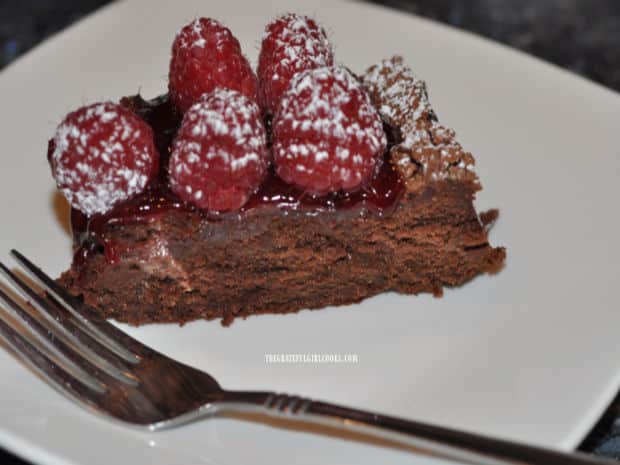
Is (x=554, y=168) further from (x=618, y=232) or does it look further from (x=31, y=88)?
(x=31, y=88)

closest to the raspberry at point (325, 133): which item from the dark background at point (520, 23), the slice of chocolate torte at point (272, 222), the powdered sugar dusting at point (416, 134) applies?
the slice of chocolate torte at point (272, 222)

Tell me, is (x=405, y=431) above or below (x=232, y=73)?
below

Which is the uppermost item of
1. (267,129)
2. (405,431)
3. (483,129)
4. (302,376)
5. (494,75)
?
(494,75)

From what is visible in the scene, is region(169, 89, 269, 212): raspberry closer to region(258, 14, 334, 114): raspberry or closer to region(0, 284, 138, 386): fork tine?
region(258, 14, 334, 114): raspberry

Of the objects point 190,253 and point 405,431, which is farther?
point 190,253

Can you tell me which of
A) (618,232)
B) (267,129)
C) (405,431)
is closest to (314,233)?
(267,129)

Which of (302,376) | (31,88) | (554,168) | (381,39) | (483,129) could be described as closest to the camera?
(302,376)

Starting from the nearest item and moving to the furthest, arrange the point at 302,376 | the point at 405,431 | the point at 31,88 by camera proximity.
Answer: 1. the point at 405,431
2. the point at 302,376
3. the point at 31,88

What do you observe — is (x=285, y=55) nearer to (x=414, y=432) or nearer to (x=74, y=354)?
(x=74, y=354)
